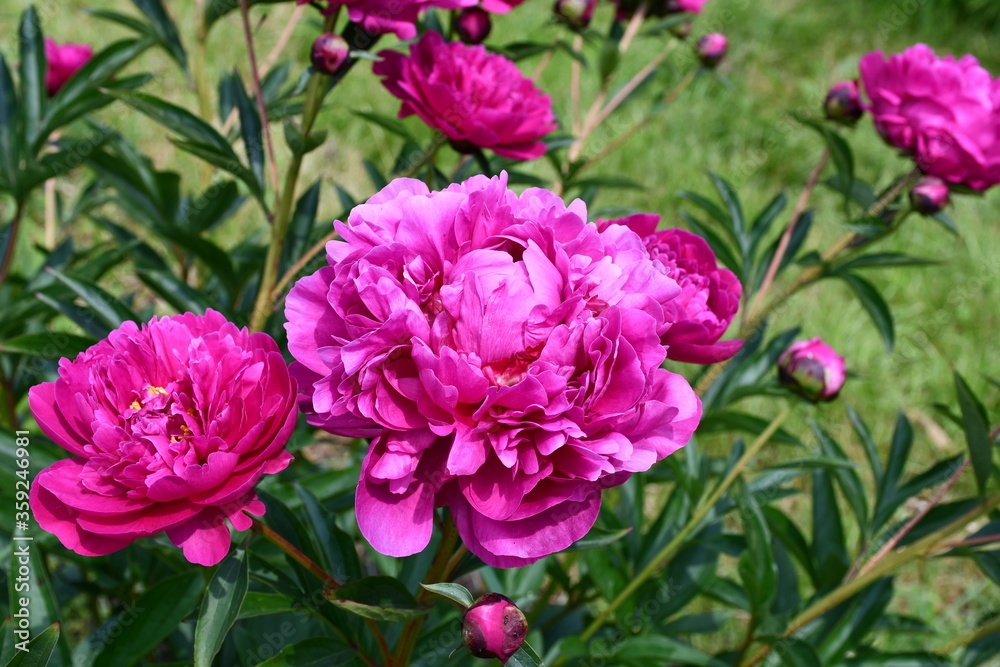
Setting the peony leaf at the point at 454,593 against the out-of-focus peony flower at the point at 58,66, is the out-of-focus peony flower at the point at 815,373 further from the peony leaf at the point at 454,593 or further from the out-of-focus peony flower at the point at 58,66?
the out-of-focus peony flower at the point at 58,66

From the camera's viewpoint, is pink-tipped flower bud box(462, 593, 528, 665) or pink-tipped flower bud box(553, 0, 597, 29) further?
pink-tipped flower bud box(553, 0, 597, 29)

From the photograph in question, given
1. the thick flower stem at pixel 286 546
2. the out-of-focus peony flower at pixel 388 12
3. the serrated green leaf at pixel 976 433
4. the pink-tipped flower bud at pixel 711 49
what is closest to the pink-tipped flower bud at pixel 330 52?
the out-of-focus peony flower at pixel 388 12

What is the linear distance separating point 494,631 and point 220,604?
25 cm

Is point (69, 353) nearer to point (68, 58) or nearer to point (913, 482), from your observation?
point (68, 58)

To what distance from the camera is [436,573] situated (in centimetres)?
74

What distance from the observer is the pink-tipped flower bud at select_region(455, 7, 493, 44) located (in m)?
1.26

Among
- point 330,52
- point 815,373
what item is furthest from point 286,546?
point 815,373

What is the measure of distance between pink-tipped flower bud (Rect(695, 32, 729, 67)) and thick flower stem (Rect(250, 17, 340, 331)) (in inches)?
39.1

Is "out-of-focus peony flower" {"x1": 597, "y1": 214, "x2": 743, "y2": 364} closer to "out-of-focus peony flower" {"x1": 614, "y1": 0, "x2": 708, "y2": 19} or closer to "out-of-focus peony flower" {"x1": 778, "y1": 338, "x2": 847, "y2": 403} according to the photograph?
"out-of-focus peony flower" {"x1": 778, "y1": 338, "x2": 847, "y2": 403}

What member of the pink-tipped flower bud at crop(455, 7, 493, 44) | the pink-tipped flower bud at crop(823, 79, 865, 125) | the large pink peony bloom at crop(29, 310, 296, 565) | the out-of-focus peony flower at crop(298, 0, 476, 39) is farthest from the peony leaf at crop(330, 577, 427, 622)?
the pink-tipped flower bud at crop(823, 79, 865, 125)

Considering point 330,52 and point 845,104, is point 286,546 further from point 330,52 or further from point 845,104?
point 845,104

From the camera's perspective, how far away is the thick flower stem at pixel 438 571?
0.71 metres

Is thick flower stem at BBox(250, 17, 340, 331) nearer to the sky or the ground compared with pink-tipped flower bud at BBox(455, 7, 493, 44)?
nearer to the ground

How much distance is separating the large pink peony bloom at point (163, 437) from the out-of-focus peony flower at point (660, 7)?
48.9 inches
